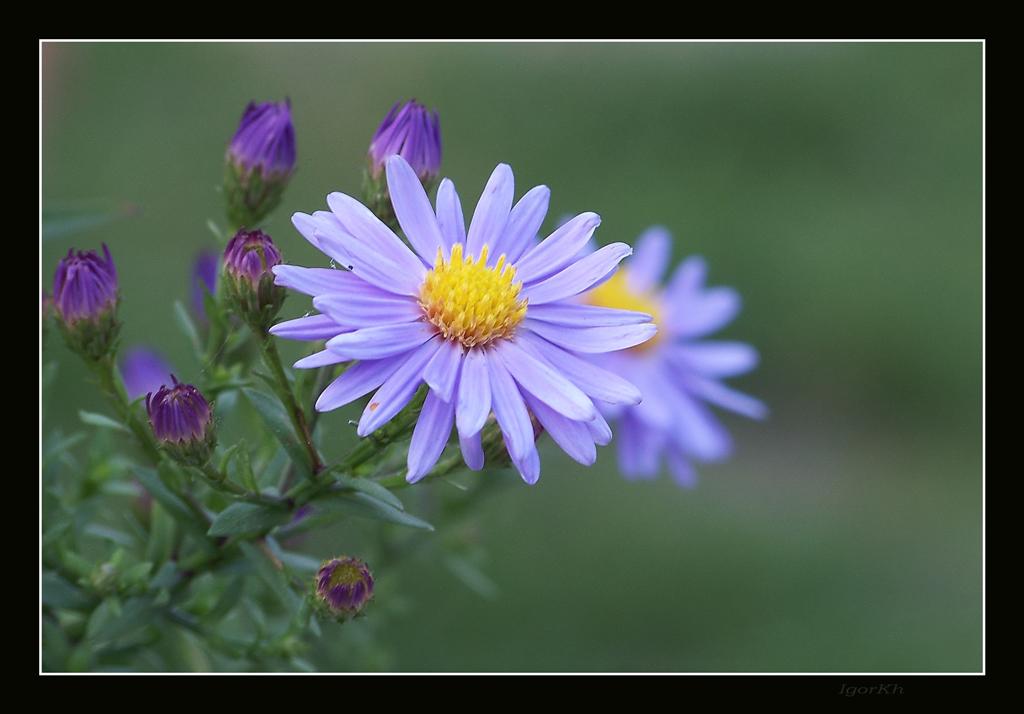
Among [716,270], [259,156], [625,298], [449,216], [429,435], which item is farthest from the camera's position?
[716,270]

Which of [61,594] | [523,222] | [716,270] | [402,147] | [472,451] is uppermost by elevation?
[716,270]

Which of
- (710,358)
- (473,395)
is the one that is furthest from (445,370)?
(710,358)

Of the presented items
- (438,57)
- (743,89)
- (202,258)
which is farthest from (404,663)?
(743,89)

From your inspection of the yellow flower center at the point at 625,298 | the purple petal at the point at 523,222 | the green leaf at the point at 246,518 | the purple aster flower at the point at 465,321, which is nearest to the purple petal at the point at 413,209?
the purple aster flower at the point at 465,321

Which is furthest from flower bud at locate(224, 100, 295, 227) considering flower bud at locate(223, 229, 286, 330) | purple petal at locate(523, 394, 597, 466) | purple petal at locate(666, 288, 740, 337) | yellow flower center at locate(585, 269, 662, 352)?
purple petal at locate(666, 288, 740, 337)

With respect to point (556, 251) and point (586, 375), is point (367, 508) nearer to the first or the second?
point (586, 375)

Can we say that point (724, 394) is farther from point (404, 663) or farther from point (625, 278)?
point (404, 663)

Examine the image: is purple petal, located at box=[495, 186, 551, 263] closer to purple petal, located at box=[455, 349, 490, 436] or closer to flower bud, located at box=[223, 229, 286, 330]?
purple petal, located at box=[455, 349, 490, 436]

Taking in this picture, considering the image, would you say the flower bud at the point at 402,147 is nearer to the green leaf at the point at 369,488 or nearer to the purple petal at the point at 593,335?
the purple petal at the point at 593,335
